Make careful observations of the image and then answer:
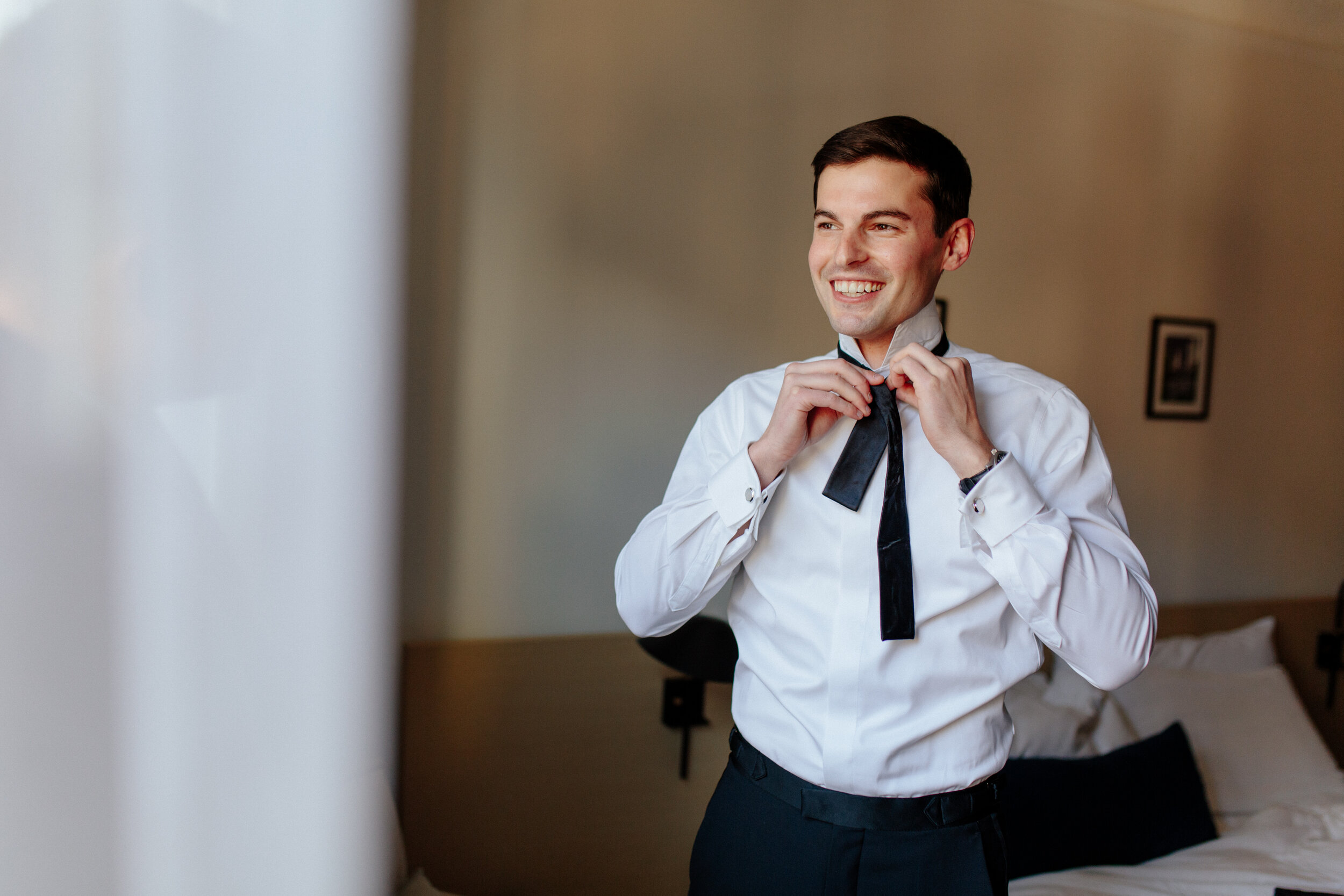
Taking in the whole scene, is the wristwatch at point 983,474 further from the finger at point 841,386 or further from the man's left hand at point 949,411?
the finger at point 841,386

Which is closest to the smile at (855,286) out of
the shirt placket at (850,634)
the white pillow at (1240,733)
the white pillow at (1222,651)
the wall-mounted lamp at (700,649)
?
the shirt placket at (850,634)

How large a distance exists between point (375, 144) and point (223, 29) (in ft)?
0.22

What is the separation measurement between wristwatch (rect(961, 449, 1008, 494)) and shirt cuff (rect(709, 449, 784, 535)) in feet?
0.73

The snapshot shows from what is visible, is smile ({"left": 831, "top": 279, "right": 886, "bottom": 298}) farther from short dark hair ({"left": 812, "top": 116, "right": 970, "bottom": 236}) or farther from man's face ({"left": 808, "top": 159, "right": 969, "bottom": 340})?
short dark hair ({"left": 812, "top": 116, "right": 970, "bottom": 236})

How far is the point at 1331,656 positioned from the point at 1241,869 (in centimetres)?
163

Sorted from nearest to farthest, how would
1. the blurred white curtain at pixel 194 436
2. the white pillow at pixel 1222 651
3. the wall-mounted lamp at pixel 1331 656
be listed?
the blurred white curtain at pixel 194 436
the white pillow at pixel 1222 651
the wall-mounted lamp at pixel 1331 656

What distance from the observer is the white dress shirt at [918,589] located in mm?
1027

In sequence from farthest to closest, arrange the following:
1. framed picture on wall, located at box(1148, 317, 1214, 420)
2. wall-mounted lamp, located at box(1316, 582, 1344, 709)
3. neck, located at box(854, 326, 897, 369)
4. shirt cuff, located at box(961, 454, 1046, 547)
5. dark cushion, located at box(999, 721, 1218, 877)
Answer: wall-mounted lamp, located at box(1316, 582, 1344, 709)
framed picture on wall, located at box(1148, 317, 1214, 420)
dark cushion, located at box(999, 721, 1218, 877)
neck, located at box(854, 326, 897, 369)
shirt cuff, located at box(961, 454, 1046, 547)

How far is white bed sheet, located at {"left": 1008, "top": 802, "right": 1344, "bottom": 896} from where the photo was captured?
6.65 ft

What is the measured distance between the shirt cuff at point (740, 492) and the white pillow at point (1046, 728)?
63.7 inches

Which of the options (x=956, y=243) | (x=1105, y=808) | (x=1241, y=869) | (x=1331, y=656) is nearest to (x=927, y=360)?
(x=956, y=243)

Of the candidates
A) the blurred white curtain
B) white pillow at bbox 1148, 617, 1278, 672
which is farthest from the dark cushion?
the blurred white curtain

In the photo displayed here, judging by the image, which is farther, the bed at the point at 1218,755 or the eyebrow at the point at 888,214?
the bed at the point at 1218,755

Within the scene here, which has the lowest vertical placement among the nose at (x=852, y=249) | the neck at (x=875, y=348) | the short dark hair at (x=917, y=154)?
the neck at (x=875, y=348)
